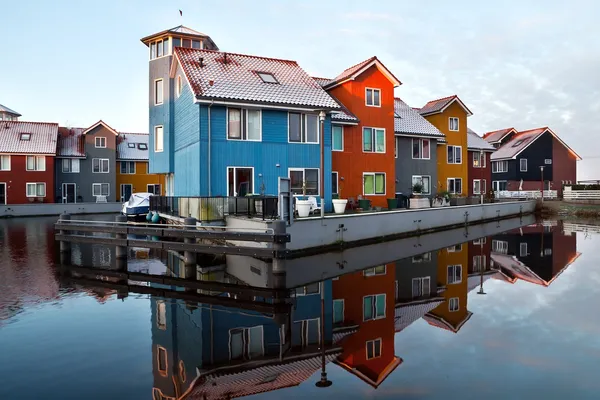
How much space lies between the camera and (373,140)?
3067 cm

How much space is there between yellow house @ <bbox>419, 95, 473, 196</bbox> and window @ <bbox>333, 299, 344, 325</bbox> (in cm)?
2996

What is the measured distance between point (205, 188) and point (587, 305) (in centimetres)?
1634

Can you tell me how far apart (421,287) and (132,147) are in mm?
50390

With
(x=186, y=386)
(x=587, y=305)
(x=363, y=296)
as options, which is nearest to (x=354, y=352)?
(x=186, y=386)

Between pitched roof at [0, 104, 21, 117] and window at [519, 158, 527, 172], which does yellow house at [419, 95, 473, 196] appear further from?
pitched roof at [0, 104, 21, 117]

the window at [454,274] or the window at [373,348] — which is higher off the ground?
the window at [454,274]

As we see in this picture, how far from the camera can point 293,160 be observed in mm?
24125

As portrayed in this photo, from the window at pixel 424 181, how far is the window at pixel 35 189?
127 ft

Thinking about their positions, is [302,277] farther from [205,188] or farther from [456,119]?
[456,119]

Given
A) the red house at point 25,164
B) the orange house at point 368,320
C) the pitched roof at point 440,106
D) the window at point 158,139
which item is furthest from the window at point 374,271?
the red house at point 25,164

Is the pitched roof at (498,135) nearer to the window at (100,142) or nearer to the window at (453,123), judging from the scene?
the window at (453,123)

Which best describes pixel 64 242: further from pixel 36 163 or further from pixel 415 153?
pixel 36 163

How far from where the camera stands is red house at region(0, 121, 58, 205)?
1806 inches

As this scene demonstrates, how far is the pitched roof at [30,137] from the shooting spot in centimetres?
4662
